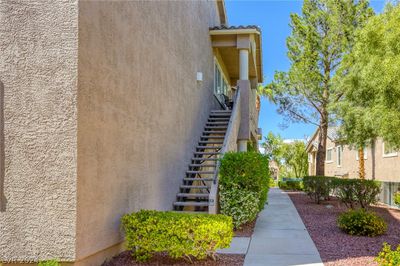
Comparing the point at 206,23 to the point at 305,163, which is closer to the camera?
the point at 206,23

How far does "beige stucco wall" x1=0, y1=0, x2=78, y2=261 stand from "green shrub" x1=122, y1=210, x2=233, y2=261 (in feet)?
4.44

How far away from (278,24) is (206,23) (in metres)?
11.7

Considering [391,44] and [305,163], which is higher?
[391,44]

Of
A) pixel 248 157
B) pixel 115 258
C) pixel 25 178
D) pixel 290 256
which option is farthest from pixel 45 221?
pixel 248 157

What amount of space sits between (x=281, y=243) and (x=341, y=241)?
144cm

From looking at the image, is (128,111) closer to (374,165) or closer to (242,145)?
(242,145)

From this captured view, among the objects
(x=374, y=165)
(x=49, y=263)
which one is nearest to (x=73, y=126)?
(x=49, y=263)

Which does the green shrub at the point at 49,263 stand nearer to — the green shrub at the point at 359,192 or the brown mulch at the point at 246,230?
the brown mulch at the point at 246,230

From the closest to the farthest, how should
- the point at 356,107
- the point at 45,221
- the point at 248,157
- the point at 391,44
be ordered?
1. the point at 45,221
2. the point at 248,157
3. the point at 391,44
4. the point at 356,107

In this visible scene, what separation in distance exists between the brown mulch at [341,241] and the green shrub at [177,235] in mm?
2097

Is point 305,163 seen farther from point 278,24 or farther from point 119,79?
point 119,79

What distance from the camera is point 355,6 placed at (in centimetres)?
2125

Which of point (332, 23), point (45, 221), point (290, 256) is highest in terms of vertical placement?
point (332, 23)

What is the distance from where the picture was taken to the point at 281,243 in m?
8.48
